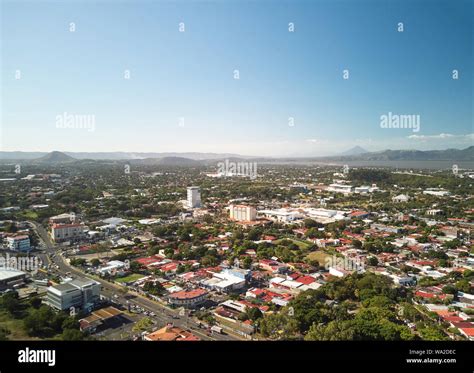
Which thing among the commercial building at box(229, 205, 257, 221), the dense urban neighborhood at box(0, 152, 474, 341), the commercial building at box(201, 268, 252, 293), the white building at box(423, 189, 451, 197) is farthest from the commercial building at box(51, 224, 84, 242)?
the white building at box(423, 189, 451, 197)

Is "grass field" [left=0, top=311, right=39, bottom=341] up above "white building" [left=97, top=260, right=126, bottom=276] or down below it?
above

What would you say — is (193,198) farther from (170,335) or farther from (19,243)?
(170,335)

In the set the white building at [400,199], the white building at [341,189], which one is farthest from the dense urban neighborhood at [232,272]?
the white building at [341,189]

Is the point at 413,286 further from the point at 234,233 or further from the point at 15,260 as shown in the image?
the point at 15,260

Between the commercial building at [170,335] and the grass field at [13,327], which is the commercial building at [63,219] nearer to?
the grass field at [13,327]

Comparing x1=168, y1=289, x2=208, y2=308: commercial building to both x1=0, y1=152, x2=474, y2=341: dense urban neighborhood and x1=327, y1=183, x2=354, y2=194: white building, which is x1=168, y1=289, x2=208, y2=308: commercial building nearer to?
x1=0, y1=152, x2=474, y2=341: dense urban neighborhood
